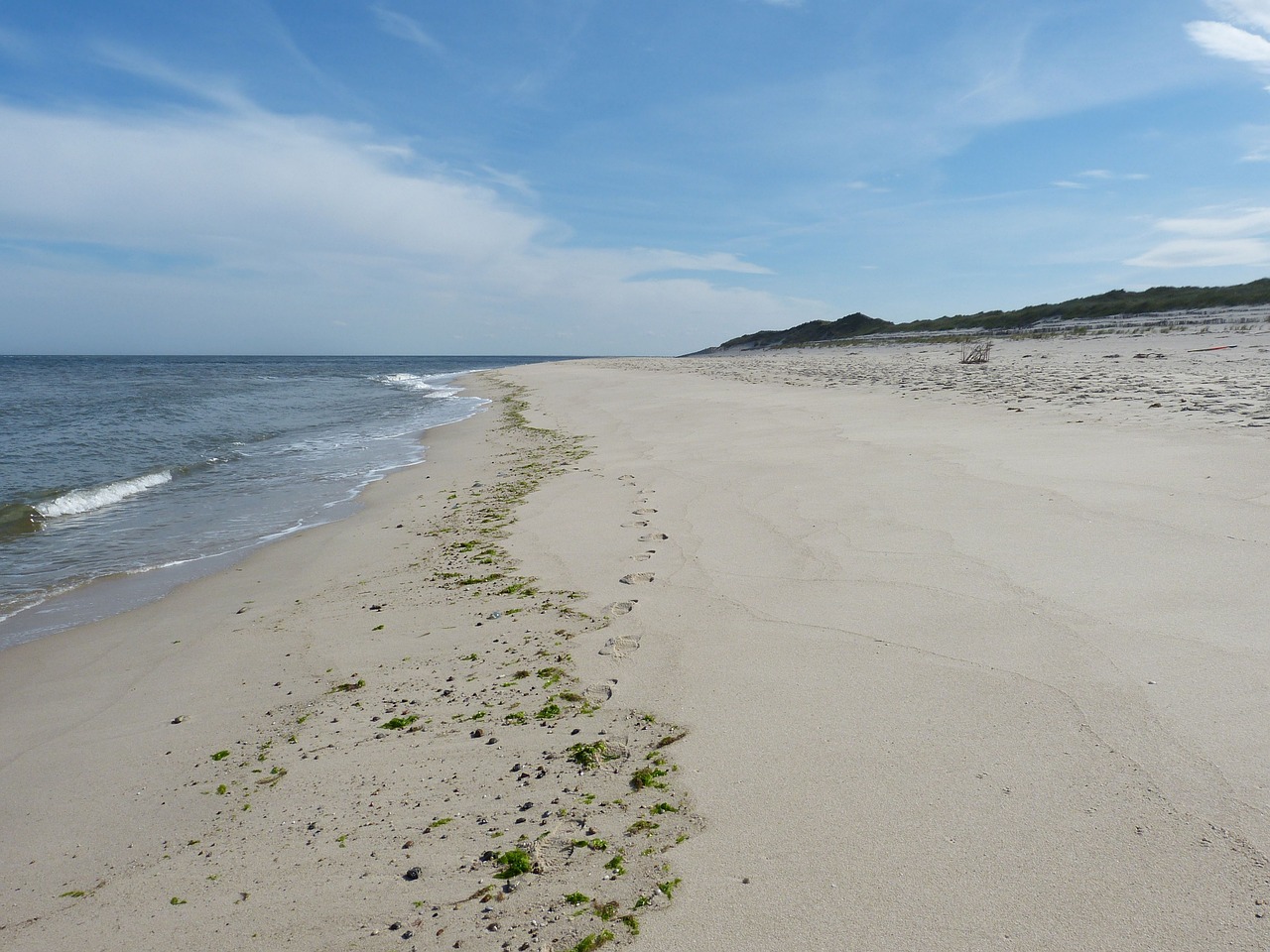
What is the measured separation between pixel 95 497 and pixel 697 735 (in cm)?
1009

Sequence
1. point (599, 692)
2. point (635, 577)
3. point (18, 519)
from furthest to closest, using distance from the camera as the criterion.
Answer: point (18, 519), point (635, 577), point (599, 692)

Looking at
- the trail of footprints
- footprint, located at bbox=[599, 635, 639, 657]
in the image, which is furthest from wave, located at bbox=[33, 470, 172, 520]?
footprint, located at bbox=[599, 635, 639, 657]

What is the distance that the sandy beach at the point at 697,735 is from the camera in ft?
6.56

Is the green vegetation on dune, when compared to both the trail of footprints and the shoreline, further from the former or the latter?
the shoreline

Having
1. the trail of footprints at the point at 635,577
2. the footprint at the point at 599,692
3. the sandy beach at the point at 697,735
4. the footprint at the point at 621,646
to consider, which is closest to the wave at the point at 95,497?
the sandy beach at the point at 697,735

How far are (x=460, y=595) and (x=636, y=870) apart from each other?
2.95m

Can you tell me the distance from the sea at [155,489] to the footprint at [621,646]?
13.9 ft

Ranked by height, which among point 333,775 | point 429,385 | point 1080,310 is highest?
point 1080,310

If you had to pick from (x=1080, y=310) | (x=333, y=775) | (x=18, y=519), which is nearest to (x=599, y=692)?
(x=333, y=775)

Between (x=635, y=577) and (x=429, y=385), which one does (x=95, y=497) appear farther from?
(x=429, y=385)

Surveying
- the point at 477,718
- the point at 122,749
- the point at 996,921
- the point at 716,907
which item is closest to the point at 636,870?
the point at 716,907

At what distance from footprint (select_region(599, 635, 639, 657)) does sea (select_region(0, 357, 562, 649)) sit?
13.9 ft

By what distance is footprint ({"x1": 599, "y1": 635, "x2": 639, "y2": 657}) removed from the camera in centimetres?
365

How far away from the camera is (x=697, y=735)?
2826 mm
